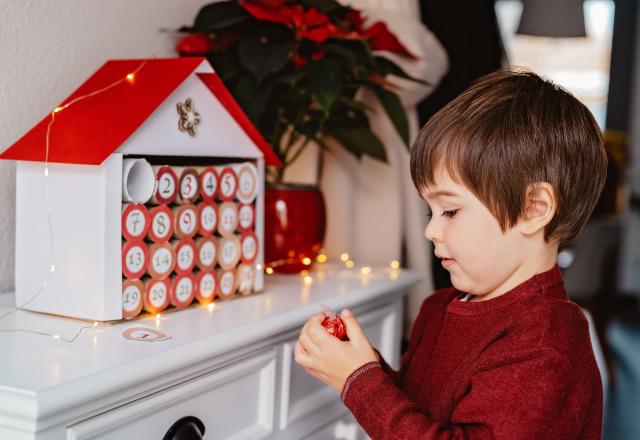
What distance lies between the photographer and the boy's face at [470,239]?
853mm

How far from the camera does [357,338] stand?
2.93ft

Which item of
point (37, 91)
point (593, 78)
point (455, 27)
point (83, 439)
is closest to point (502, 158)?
point (83, 439)

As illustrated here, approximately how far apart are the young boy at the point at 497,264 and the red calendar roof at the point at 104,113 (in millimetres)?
308

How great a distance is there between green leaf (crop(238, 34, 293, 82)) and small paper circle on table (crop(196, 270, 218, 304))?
0.98ft

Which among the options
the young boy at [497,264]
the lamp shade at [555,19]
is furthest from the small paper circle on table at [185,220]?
the lamp shade at [555,19]

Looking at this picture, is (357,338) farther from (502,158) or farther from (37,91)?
(37,91)

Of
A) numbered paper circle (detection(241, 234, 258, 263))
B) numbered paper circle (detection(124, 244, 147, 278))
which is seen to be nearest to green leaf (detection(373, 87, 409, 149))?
numbered paper circle (detection(241, 234, 258, 263))

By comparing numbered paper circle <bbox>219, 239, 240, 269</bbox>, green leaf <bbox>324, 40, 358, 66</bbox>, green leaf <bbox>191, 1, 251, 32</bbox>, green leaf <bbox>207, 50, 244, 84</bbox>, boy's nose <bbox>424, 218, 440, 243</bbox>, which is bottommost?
numbered paper circle <bbox>219, 239, 240, 269</bbox>

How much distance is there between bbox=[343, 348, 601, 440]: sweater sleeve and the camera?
2.50 ft

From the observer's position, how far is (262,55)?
44.2 inches

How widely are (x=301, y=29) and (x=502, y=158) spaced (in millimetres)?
465

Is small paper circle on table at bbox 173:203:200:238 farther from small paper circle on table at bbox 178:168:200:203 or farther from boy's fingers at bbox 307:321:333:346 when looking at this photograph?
boy's fingers at bbox 307:321:333:346

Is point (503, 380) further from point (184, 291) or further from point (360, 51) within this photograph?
point (360, 51)

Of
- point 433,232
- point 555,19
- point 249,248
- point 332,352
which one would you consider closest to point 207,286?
point 249,248
